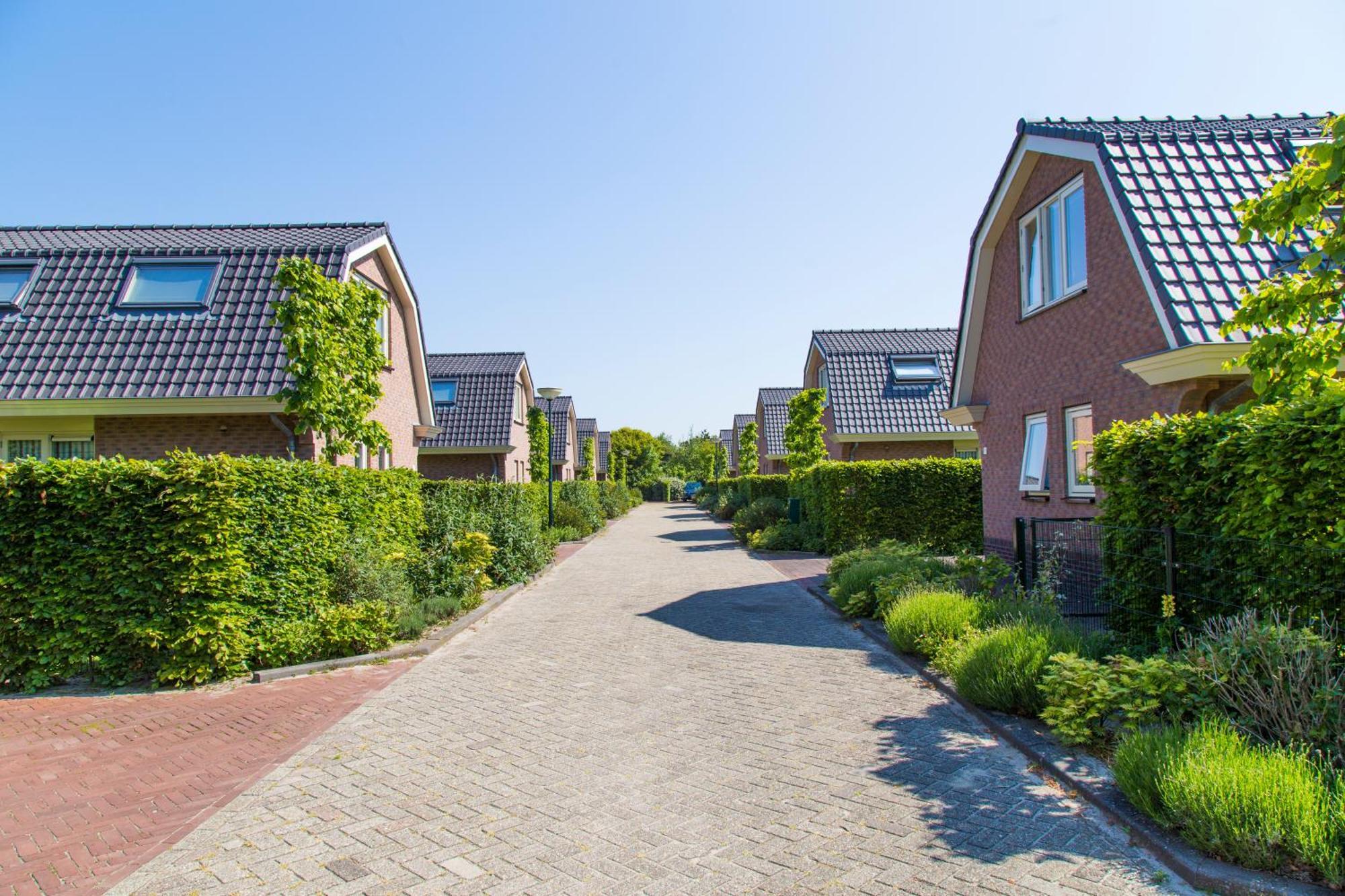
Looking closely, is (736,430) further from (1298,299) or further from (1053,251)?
(1298,299)

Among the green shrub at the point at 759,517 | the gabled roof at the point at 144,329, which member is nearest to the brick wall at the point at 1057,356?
the green shrub at the point at 759,517

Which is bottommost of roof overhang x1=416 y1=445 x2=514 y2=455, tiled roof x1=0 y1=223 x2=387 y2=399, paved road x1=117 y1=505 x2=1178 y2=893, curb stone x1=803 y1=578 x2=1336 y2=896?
paved road x1=117 y1=505 x2=1178 y2=893

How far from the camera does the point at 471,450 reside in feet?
92.5

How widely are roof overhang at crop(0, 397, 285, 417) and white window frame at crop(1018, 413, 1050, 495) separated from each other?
11.3 meters

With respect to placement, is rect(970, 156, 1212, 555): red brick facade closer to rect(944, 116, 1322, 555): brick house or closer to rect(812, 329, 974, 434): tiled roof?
rect(944, 116, 1322, 555): brick house

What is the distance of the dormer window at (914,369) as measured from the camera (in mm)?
27625

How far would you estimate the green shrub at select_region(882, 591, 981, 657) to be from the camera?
7.53 m

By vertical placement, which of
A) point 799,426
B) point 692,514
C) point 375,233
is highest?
point 375,233

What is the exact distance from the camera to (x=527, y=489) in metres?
21.6

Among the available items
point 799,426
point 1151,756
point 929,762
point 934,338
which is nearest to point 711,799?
point 929,762

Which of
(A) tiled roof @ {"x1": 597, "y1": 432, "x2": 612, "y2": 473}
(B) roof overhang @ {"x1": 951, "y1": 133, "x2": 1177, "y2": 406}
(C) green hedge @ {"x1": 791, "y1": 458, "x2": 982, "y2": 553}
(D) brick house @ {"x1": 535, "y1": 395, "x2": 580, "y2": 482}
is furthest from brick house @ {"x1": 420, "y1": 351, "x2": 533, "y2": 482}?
(A) tiled roof @ {"x1": 597, "y1": 432, "x2": 612, "y2": 473}

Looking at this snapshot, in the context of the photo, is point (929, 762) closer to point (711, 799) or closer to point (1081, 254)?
point (711, 799)

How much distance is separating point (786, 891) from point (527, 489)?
61.0 feet

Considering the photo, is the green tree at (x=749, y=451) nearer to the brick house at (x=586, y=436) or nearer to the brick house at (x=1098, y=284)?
the brick house at (x=586, y=436)
